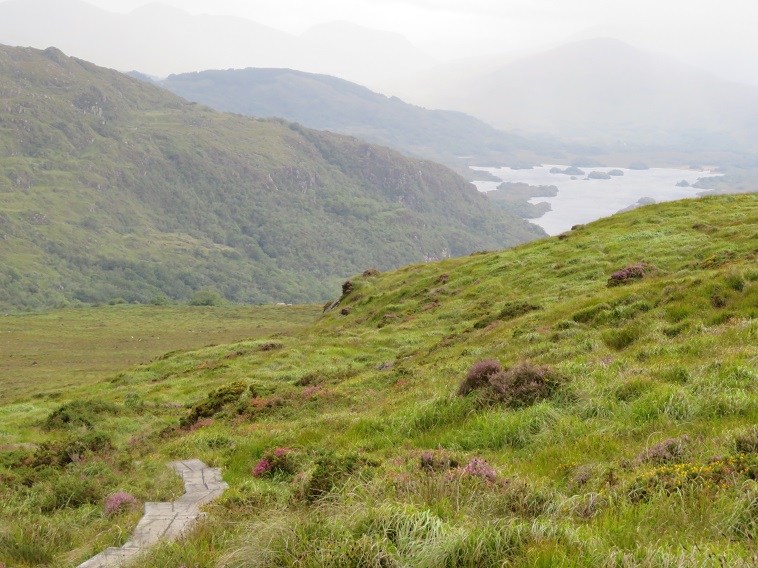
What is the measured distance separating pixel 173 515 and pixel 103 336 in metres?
104

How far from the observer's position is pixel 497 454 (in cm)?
1000

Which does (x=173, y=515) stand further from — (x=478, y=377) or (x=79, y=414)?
(x=79, y=414)

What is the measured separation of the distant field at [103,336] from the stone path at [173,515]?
40.0 m

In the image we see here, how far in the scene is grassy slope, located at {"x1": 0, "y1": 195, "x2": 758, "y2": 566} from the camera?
5781 mm

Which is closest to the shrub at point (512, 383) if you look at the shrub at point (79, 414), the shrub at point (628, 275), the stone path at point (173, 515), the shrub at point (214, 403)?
the stone path at point (173, 515)

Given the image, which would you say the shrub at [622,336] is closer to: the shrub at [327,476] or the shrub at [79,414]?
the shrub at [327,476]

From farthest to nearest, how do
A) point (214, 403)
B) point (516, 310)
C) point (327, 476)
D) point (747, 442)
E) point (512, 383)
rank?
point (516, 310)
point (214, 403)
point (512, 383)
point (327, 476)
point (747, 442)

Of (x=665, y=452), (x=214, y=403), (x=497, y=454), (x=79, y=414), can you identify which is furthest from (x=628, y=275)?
(x=79, y=414)

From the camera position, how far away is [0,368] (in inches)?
2899

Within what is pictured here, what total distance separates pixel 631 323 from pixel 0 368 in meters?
79.8

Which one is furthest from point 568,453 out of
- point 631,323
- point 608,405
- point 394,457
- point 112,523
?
point 631,323

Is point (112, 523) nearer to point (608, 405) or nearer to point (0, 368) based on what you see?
point (608, 405)

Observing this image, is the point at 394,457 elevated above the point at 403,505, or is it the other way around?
the point at 403,505

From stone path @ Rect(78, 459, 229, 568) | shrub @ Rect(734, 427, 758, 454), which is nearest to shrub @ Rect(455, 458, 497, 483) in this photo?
shrub @ Rect(734, 427, 758, 454)
